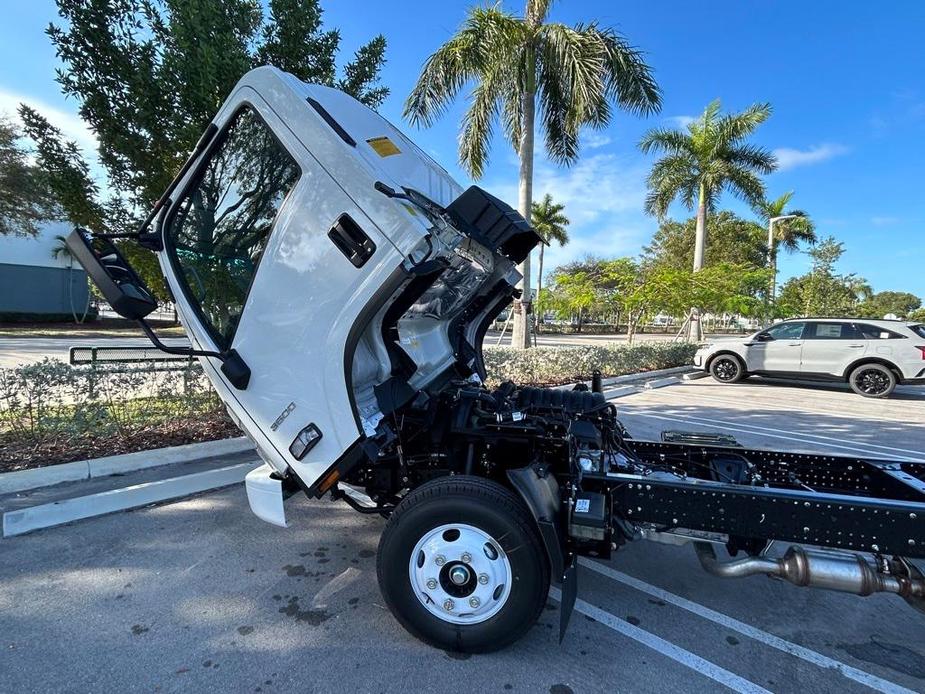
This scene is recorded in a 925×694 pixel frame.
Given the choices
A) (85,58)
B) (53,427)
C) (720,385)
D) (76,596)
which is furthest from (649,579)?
(720,385)

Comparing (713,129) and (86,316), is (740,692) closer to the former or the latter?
(713,129)

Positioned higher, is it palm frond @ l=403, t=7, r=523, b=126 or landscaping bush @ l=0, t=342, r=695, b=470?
palm frond @ l=403, t=7, r=523, b=126

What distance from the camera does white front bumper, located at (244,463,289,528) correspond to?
8.97ft

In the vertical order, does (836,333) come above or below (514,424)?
above

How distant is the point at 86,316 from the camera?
33.7m

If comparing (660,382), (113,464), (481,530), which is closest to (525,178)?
(660,382)

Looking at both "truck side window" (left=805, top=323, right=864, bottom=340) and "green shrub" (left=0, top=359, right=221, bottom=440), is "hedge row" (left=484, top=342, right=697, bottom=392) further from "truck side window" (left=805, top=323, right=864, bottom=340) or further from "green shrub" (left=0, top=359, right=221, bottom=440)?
"green shrub" (left=0, top=359, right=221, bottom=440)

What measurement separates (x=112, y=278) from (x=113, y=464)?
3.37 m

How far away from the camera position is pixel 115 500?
4.09m

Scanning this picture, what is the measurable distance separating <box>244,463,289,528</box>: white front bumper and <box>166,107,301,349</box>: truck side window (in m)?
0.79

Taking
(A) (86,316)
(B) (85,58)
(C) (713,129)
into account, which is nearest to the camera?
(B) (85,58)

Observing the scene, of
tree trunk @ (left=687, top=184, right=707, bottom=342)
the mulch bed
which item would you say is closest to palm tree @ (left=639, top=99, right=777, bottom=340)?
tree trunk @ (left=687, top=184, right=707, bottom=342)

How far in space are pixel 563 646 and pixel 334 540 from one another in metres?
1.81

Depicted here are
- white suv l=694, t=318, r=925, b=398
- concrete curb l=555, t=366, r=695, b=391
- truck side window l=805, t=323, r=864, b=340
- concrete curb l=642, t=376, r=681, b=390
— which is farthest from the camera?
concrete curb l=642, t=376, r=681, b=390
